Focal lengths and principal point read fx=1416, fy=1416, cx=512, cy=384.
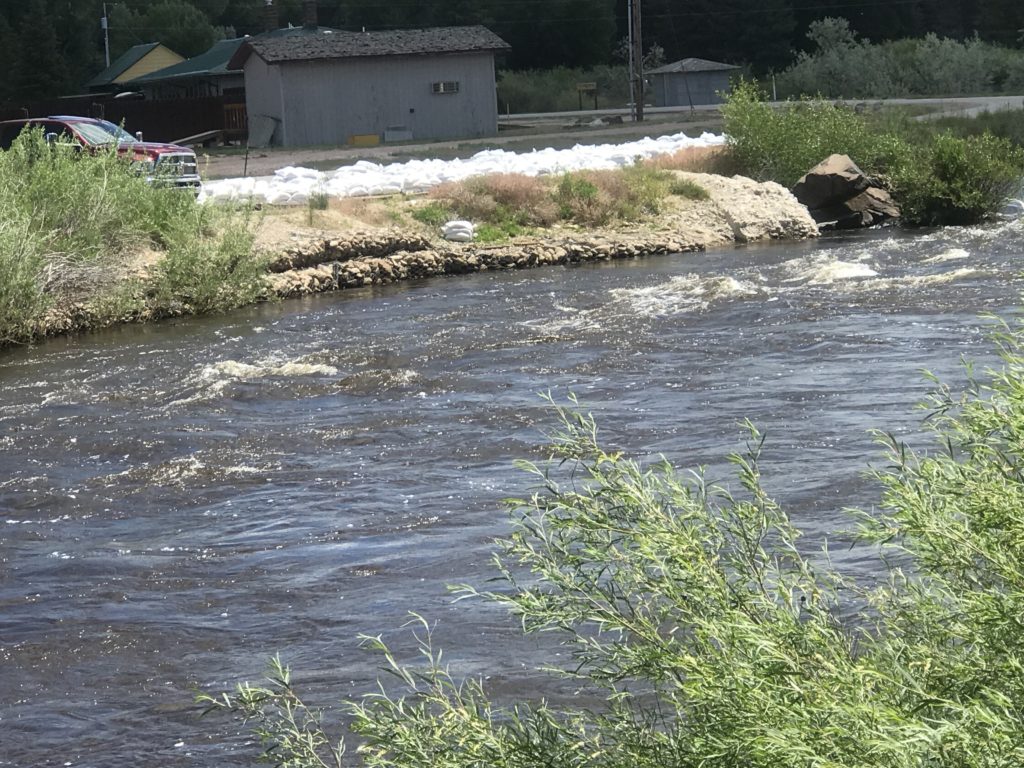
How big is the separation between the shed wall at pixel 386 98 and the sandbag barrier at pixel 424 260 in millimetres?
28590

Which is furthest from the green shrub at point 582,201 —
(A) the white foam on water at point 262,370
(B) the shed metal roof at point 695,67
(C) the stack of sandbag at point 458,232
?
(B) the shed metal roof at point 695,67

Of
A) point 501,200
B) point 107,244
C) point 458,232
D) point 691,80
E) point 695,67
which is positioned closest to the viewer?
point 107,244

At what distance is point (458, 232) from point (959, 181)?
991cm

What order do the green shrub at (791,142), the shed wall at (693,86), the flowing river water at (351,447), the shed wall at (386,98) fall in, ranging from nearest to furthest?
the flowing river water at (351,447) → the green shrub at (791,142) → the shed wall at (386,98) → the shed wall at (693,86)

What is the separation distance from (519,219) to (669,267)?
173 inches

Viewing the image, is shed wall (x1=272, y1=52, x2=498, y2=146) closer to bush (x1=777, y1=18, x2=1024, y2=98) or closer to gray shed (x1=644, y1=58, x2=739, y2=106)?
bush (x1=777, y1=18, x2=1024, y2=98)

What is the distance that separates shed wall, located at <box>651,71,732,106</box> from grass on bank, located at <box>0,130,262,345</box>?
54.6 meters

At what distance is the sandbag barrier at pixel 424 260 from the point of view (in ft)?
76.1

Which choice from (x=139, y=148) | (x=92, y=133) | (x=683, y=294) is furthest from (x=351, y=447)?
(x=92, y=133)

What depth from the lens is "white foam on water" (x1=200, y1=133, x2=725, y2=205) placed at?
1066 inches

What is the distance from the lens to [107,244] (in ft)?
67.7

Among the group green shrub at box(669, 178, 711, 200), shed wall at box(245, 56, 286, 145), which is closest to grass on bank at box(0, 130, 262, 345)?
green shrub at box(669, 178, 711, 200)

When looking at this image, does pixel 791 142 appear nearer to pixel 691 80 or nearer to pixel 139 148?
pixel 139 148

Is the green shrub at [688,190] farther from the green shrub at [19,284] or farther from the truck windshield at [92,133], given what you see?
the green shrub at [19,284]
